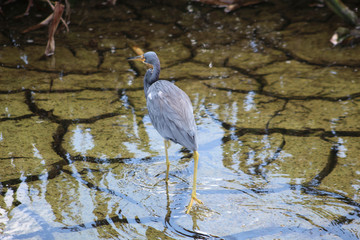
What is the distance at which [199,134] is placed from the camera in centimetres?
307

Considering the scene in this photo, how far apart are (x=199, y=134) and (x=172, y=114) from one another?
2.14ft

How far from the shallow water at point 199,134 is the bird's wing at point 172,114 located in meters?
0.32

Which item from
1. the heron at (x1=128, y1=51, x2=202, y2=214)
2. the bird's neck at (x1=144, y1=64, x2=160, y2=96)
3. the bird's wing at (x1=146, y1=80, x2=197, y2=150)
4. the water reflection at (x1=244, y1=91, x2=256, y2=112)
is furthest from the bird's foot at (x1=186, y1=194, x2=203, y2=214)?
the water reflection at (x1=244, y1=91, x2=256, y2=112)

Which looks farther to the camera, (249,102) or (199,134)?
(249,102)

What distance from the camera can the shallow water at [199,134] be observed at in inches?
88.7

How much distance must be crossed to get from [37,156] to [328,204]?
168 centimetres

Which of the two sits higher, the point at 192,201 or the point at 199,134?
the point at 199,134

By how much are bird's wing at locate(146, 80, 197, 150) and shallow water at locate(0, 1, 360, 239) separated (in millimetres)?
318

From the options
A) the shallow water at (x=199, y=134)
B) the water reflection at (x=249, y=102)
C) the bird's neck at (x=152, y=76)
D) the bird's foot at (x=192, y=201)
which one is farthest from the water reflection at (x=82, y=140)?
the water reflection at (x=249, y=102)

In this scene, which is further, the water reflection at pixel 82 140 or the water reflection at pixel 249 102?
the water reflection at pixel 249 102

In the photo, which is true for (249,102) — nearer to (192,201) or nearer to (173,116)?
(173,116)

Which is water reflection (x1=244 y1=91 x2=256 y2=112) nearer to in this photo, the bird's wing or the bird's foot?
the bird's wing

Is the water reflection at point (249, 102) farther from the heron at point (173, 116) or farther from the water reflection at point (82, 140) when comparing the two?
the water reflection at point (82, 140)

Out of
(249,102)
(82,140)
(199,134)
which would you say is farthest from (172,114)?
(249,102)
